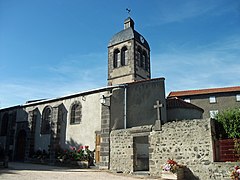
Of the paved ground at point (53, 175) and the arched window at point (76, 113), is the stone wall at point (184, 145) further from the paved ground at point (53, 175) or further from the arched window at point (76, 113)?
the arched window at point (76, 113)

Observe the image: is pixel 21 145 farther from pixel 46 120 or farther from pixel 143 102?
pixel 143 102

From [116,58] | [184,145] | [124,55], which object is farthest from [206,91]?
[184,145]

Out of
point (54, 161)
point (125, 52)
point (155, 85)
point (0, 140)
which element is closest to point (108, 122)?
point (155, 85)

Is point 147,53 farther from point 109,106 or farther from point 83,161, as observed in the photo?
point 83,161

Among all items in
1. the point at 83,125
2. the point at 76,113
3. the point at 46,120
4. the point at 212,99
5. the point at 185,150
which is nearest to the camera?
the point at 185,150

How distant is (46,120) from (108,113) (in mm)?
6336

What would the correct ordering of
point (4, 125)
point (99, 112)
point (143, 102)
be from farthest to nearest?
1. point (4, 125)
2. point (99, 112)
3. point (143, 102)

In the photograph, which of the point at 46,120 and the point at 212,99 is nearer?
the point at 46,120

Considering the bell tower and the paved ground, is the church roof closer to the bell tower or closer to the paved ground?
the bell tower

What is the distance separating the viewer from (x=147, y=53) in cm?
2173

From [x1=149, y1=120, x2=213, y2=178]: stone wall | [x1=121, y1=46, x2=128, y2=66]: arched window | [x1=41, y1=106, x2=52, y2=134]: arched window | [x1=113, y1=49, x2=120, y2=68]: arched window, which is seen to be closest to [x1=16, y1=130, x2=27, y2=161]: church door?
[x1=41, y1=106, x2=52, y2=134]: arched window

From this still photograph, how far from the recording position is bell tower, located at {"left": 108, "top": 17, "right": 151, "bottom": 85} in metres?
19.5

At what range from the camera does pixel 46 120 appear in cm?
1773

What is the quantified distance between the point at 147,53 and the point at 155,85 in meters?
7.89
